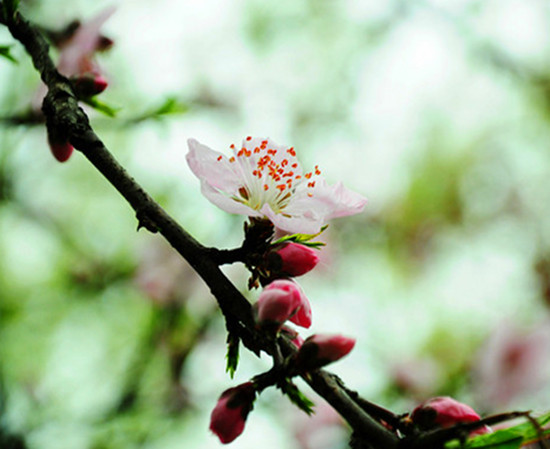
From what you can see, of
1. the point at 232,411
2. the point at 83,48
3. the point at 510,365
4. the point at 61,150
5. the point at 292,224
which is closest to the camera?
the point at 232,411

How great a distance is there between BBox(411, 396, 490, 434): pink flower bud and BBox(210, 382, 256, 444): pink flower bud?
22cm

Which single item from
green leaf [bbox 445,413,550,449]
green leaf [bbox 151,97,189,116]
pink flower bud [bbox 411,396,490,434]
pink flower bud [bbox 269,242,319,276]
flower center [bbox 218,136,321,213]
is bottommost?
green leaf [bbox 445,413,550,449]

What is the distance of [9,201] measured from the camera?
3137mm

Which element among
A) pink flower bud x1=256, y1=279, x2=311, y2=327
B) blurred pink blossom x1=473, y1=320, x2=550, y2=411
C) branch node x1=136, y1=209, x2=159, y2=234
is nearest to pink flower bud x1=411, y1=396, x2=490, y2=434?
pink flower bud x1=256, y1=279, x2=311, y2=327

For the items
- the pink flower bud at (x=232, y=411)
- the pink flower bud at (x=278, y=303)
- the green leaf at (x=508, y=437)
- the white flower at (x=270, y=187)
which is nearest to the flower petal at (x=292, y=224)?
the white flower at (x=270, y=187)

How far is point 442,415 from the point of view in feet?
2.39

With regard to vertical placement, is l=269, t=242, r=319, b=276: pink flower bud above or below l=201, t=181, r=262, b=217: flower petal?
below

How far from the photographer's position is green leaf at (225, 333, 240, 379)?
769 millimetres

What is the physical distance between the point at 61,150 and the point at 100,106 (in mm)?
220

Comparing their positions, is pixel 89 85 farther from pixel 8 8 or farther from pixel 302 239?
pixel 302 239

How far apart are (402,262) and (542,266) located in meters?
1.48

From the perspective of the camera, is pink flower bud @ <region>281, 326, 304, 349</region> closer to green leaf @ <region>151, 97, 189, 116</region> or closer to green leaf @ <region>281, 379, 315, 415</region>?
green leaf @ <region>281, 379, 315, 415</region>

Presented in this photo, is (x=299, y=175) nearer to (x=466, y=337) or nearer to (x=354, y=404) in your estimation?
(x=354, y=404)

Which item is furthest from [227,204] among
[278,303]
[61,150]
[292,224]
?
[61,150]
